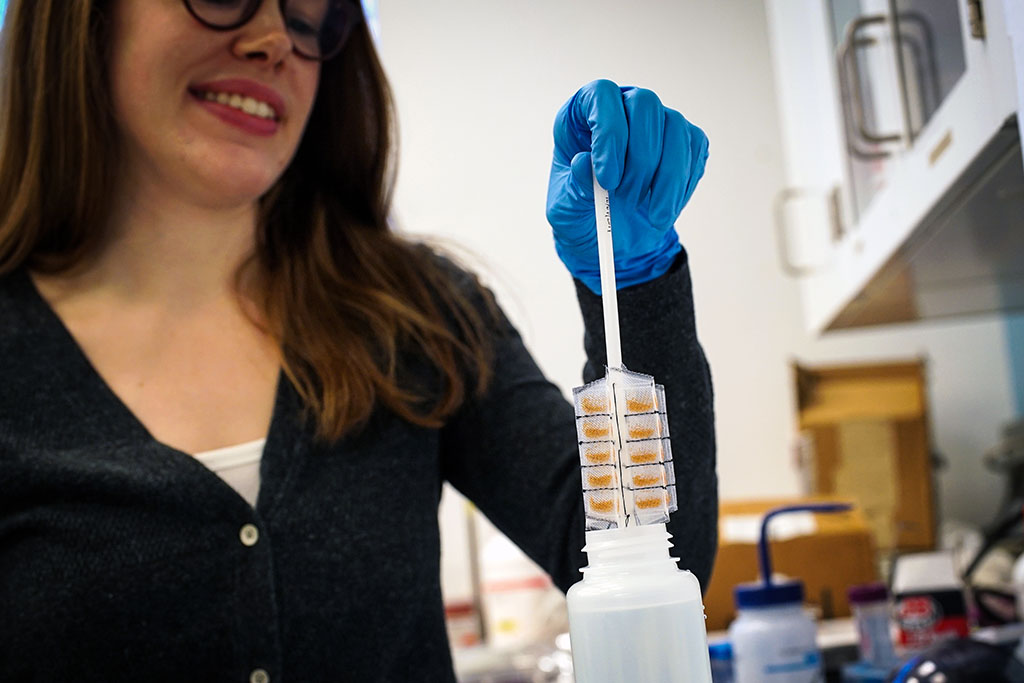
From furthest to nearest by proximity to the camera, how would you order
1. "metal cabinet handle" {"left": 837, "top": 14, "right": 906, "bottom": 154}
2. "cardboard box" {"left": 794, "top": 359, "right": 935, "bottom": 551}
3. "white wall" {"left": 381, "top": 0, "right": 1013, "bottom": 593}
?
"cardboard box" {"left": 794, "top": 359, "right": 935, "bottom": 551}
"metal cabinet handle" {"left": 837, "top": 14, "right": 906, "bottom": 154}
"white wall" {"left": 381, "top": 0, "right": 1013, "bottom": 593}

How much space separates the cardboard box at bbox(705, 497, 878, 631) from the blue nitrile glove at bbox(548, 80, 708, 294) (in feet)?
5.34

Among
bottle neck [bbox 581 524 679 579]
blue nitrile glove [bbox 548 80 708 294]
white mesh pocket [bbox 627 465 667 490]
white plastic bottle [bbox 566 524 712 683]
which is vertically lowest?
white plastic bottle [bbox 566 524 712 683]

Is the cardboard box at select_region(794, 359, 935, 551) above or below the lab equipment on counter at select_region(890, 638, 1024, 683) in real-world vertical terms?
above

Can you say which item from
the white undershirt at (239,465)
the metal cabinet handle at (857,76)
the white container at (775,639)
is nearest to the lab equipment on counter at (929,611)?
the white container at (775,639)

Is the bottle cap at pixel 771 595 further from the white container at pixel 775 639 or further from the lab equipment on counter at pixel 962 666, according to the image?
the lab equipment on counter at pixel 962 666

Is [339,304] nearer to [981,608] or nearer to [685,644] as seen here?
[685,644]

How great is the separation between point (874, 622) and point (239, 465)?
95 cm

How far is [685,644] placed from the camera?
433 mm

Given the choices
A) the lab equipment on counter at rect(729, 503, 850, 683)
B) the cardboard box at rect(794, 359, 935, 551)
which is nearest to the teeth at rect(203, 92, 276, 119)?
the lab equipment on counter at rect(729, 503, 850, 683)

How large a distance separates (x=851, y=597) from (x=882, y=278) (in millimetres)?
483

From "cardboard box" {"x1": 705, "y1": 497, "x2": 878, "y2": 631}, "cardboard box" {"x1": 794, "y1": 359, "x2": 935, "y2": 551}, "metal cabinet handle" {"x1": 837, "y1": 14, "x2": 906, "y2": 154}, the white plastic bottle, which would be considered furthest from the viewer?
"cardboard box" {"x1": 794, "y1": 359, "x2": 935, "y2": 551}

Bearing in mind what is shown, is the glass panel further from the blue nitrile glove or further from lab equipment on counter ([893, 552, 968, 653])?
lab equipment on counter ([893, 552, 968, 653])

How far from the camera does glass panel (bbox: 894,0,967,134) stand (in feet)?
3.26

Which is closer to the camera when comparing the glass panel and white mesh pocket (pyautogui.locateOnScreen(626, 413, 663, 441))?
white mesh pocket (pyautogui.locateOnScreen(626, 413, 663, 441))
